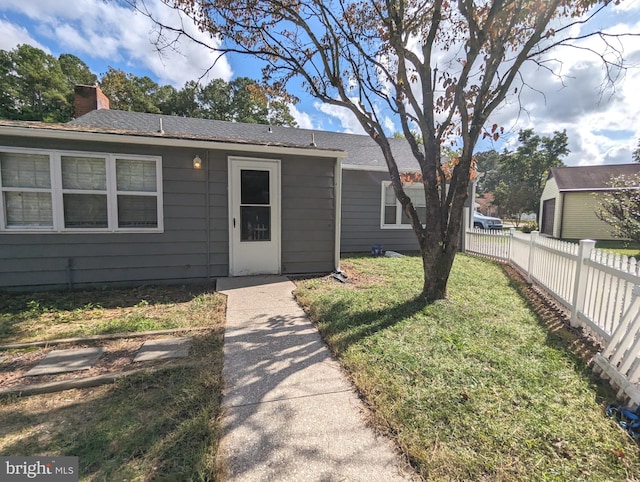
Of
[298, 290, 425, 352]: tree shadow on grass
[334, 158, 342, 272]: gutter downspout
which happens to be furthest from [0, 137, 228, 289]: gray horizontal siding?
[298, 290, 425, 352]: tree shadow on grass

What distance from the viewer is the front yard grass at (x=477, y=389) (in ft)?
5.52

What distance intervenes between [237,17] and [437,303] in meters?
5.76

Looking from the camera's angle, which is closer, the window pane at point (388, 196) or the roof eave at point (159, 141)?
the roof eave at point (159, 141)

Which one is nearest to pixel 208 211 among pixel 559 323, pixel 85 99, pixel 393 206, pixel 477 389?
pixel 477 389

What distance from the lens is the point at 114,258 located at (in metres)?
5.17

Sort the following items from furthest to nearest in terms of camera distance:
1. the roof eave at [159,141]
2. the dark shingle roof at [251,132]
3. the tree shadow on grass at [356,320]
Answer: the dark shingle roof at [251,132] → the roof eave at [159,141] → the tree shadow on grass at [356,320]

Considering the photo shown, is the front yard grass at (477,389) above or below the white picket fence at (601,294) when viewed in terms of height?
below

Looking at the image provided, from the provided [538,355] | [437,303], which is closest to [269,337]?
[437,303]

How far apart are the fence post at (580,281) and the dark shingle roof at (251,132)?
6179 millimetres

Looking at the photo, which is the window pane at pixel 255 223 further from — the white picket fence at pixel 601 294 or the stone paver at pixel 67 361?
the white picket fence at pixel 601 294

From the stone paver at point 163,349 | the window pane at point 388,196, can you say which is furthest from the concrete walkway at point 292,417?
the window pane at point 388,196

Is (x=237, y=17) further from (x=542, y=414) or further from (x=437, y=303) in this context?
(x=542, y=414)

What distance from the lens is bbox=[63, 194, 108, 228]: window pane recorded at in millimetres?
4914

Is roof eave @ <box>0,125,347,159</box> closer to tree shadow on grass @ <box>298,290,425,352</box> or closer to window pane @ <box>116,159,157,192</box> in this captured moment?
window pane @ <box>116,159,157,192</box>
